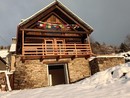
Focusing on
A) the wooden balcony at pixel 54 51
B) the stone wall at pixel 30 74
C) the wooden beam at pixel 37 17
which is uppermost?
the wooden beam at pixel 37 17

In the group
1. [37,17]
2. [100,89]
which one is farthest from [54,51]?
[100,89]

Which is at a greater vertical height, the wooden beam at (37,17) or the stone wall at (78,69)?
the wooden beam at (37,17)

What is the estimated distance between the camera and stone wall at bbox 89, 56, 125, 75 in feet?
60.7

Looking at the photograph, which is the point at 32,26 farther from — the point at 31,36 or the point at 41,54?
the point at 41,54

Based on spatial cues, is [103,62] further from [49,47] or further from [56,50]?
[49,47]

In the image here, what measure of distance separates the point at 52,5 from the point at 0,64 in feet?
42.0

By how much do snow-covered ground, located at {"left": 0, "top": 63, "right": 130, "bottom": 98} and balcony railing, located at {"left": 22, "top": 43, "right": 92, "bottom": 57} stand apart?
28.3 feet

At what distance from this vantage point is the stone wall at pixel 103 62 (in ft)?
60.7

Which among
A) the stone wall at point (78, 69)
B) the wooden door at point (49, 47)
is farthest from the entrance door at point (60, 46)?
the stone wall at point (78, 69)

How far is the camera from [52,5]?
20688mm

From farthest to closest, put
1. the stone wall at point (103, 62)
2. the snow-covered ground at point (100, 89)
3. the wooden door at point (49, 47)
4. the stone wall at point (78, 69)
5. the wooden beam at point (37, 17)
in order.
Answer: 1. the wooden beam at point (37, 17)
2. the wooden door at point (49, 47)
3. the stone wall at point (78, 69)
4. the stone wall at point (103, 62)
5. the snow-covered ground at point (100, 89)

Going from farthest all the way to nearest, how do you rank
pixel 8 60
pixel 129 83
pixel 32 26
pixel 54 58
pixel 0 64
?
pixel 8 60
pixel 0 64
pixel 32 26
pixel 54 58
pixel 129 83

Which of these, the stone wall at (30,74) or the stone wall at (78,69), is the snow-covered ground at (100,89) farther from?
the stone wall at (78,69)

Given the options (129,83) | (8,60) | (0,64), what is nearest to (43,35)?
(0,64)
